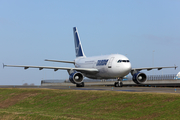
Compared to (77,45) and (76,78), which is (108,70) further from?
(77,45)

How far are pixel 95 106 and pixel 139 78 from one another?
21396 millimetres

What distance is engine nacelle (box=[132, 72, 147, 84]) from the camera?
41.9 m

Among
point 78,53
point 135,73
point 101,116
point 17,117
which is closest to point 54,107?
point 17,117

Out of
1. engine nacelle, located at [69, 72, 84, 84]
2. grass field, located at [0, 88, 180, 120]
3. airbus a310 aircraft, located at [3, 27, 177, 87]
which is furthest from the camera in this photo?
engine nacelle, located at [69, 72, 84, 84]

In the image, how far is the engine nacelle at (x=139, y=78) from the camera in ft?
137

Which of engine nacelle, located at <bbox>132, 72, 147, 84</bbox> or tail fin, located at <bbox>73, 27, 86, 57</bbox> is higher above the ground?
tail fin, located at <bbox>73, 27, 86, 57</bbox>

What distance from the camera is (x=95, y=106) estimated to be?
2186 cm

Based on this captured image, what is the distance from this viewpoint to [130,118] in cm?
1752

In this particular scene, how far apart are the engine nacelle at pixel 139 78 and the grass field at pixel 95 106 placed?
1533 centimetres

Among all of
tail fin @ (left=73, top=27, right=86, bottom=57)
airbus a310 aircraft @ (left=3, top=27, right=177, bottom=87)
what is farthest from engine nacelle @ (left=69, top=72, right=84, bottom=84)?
tail fin @ (left=73, top=27, right=86, bottom=57)

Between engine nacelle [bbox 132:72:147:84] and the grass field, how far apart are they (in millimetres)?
15328

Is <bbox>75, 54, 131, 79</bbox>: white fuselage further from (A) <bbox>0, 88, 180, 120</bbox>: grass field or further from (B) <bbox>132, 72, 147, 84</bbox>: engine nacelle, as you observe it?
(A) <bbox>0, 88, 180, 120</bbox>: grass field

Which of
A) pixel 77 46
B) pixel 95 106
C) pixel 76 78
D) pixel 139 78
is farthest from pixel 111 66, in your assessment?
pixel 77 46

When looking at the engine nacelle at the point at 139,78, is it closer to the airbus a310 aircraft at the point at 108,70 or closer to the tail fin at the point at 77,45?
the airbus a310 aircraft at the point at 108,70
